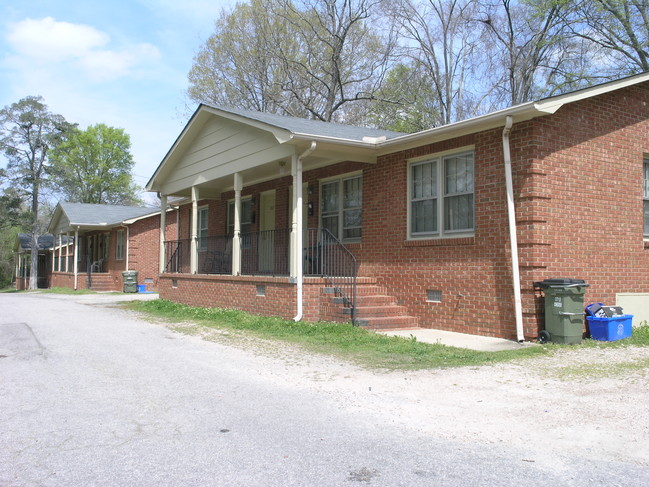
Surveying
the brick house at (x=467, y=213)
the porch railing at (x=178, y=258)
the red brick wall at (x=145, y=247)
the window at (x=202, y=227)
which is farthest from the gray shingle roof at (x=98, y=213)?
the brick house at (x=467, y=213)

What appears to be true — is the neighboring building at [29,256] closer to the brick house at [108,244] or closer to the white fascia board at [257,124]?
the brick house at [108,244]

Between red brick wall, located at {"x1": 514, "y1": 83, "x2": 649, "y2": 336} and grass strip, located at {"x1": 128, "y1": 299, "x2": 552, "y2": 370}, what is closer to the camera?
grass strip, located at {"x1": 128, "y1": 299, "x2": 552, "y2": 370}

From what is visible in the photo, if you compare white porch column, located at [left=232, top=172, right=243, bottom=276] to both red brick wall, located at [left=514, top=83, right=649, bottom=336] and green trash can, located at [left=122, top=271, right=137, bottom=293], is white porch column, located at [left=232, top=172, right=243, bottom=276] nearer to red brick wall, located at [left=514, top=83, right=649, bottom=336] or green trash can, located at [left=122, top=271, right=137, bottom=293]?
red brick wall, located at [left=514, top=83, right=649, bottom=336]

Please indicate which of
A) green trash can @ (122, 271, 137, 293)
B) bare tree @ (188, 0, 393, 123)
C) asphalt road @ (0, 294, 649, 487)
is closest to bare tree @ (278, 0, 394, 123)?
bare tree @ (188, 0, 393, 123)

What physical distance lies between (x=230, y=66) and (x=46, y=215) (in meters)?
41.1

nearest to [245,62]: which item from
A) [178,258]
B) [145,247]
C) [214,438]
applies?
[145,247]

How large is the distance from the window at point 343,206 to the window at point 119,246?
708 inches

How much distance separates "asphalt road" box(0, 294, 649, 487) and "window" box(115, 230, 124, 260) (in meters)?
22.2

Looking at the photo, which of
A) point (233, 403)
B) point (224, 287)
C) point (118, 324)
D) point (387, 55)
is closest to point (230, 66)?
point (387, 55)

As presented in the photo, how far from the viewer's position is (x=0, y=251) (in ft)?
169

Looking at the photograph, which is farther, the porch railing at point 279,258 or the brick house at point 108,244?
the brick house at point 108,244

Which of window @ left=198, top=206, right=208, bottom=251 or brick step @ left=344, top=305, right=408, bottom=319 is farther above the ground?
window @ left=198, top=206, right=208, bottom=251

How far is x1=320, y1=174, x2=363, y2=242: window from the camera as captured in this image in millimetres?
13078

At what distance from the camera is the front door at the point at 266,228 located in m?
15.7
